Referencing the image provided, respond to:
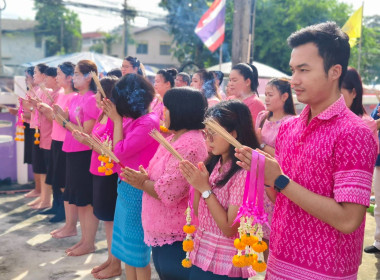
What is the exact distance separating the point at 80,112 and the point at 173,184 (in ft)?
6.83

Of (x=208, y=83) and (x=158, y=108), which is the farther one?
(x=208, y=83)

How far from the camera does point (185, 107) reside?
2506 mm

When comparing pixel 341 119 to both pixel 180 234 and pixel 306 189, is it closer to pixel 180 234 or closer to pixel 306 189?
pixel 306 189

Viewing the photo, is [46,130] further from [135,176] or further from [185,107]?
[185,107]

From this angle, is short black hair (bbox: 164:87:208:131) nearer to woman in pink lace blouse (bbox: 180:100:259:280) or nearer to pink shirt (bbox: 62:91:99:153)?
woman in pink lace blouse (bbox: 180:100:259:280)

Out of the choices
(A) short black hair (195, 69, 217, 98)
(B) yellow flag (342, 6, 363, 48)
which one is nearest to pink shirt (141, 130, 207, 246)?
(A) short black hair (195, 69, 217, 98)

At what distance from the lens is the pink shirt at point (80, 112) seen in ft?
13.5

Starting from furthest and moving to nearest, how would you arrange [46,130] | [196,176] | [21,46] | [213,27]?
[21,46] < [213,27] < [46,130] < [196,176]

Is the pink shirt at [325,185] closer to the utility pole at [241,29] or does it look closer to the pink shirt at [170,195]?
the pink shirt at [170,195]

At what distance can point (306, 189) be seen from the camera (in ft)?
4.79

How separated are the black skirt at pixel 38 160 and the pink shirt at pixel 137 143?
9.69 feet

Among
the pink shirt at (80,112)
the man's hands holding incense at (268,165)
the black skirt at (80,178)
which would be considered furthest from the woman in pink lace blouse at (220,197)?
the black skirt at (80,178)

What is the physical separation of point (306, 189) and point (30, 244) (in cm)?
368

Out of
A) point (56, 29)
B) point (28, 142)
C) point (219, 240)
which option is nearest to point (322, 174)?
point (219, 240)
